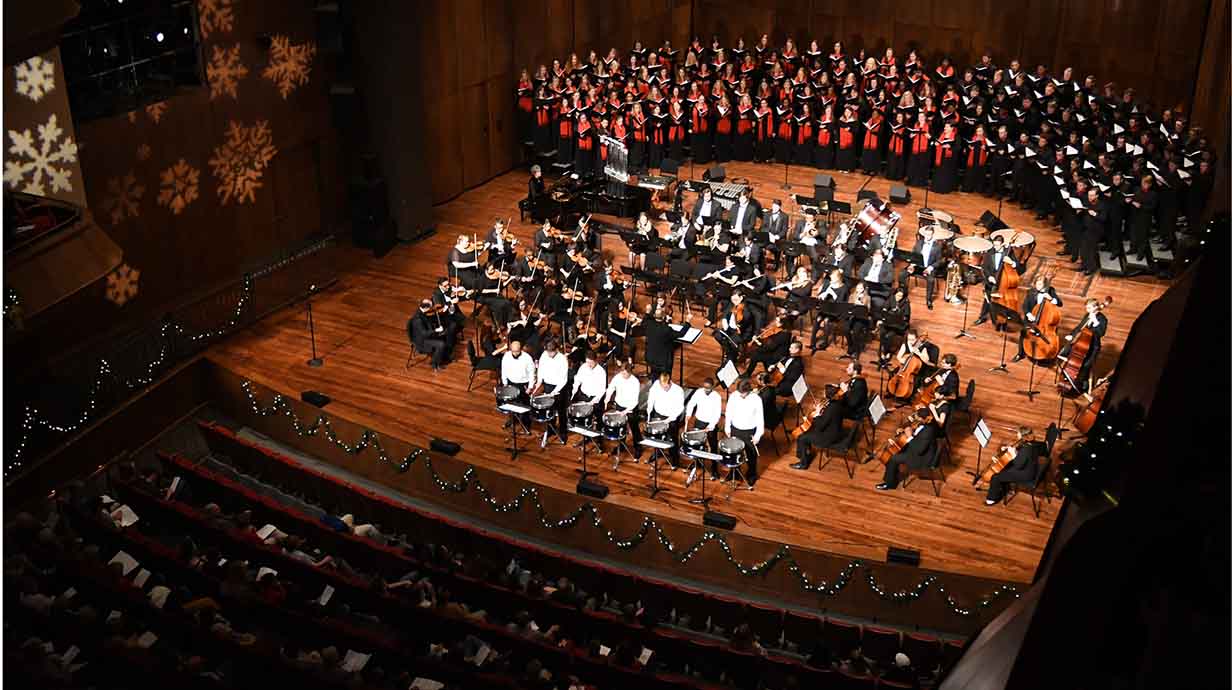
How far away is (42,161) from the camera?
13469mm

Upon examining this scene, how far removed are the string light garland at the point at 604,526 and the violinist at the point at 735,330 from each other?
2.97 metres

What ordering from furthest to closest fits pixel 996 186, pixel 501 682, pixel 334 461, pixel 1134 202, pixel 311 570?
pixel 996 186, pixel 1134 202, pixel 334 461, pixel 311 570, pixel 501 682

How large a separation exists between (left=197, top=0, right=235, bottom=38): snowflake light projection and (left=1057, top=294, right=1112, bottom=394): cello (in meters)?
11.2

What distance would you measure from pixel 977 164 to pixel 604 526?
11.3 metres

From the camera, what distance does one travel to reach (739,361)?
1521cm

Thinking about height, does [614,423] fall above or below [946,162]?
below

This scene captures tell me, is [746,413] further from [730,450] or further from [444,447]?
[444,447]

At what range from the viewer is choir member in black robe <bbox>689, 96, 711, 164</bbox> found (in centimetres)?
2223

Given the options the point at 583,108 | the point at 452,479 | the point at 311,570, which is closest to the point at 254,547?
the point at 311,570

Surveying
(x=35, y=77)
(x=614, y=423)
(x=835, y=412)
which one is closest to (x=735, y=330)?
(x=835, y=412)

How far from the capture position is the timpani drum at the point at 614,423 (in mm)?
12906

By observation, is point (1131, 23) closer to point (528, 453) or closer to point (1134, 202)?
point (1134, 202)

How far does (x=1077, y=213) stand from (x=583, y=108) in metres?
8.17

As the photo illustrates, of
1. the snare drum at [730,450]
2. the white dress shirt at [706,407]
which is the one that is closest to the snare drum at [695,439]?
the snare drum at [730,450]
